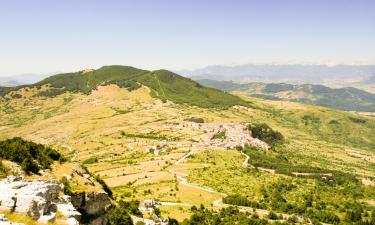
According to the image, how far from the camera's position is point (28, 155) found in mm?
74188

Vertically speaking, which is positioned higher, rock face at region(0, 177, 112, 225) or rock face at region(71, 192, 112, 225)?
rock face at region(0, 177, 112, 225)

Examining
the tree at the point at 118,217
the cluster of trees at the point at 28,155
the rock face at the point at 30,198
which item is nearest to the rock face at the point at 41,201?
the rock face at the point at 30,198

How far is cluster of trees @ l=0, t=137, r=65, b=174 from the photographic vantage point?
72.3 m

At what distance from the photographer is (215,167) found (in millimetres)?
178750

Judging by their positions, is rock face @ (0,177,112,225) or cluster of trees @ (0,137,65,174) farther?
cluster of trees @ (0,137,65,174)

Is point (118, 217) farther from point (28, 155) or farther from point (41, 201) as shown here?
point (41, 201)

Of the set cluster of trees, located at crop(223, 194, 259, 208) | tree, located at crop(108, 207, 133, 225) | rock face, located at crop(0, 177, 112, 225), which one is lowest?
cluster of trees, located at crop(223, 194, 259, 208)

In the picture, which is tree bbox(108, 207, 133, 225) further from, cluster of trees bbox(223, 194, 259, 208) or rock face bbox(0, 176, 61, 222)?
cluster of trees bbox(223, 194, 259, 208)

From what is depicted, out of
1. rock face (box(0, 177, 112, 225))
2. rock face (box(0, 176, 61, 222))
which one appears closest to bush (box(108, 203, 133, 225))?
rock face (box(0, 177, 112, 225))

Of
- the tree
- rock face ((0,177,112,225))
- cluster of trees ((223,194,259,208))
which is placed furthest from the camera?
cluster of trees ((223,194,259,208))

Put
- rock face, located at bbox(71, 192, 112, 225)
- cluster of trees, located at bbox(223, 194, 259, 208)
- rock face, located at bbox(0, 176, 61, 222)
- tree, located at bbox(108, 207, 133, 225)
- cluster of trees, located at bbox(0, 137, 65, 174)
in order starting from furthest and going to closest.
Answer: cluster of trees, located at bbox(223, 194, 259, 208), cluster of trees, located at bbox(0, 137, 65, 174), tree, located at bbox(108, 207, 133, 225), rock face, located at bbox(71, 192, 112, 225), rock face, located at bbox(0, 176, 61, 222)

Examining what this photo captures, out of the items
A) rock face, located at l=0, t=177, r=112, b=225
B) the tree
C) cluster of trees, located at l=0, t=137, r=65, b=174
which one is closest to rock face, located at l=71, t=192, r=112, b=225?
rock face, located at l=0, t=177, r=112, b=225

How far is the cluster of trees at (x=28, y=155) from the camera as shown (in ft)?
237

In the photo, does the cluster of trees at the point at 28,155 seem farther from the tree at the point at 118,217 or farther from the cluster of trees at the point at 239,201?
the cluster of trees at the point at 239,201
